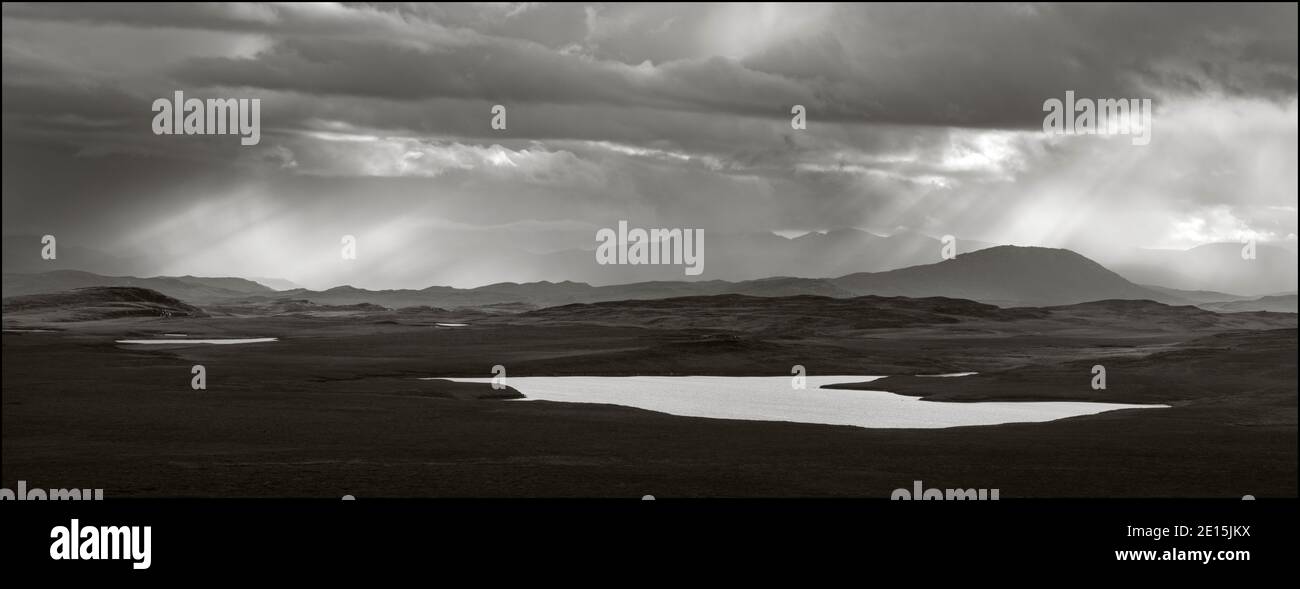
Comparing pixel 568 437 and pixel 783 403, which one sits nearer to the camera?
pixel 568 437

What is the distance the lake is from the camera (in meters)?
51.6

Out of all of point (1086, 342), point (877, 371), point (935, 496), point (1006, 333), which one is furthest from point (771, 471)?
point (1006, 333)

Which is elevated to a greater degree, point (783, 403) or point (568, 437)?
point (568, 437)

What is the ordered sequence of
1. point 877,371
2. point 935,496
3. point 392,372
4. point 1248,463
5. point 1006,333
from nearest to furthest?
1. point 935,496
2. point 1248,463
3. point 392,372
4. point 877,371
5. point 1006,333

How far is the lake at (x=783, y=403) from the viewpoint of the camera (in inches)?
2031

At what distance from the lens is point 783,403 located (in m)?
59.5

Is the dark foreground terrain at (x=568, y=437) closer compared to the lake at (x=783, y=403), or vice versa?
the dark foreground terrain at (x=568, y=437)

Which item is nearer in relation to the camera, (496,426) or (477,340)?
(496,426)

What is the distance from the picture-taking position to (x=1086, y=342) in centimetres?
12762

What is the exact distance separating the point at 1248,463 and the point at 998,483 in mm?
8940

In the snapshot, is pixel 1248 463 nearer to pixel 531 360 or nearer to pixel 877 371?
pixel 877 371

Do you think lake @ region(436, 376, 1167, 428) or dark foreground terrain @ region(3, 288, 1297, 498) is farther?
lake @ region(436, 376, 1167, 428)

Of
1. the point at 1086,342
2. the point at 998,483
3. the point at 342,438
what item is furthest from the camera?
the point at 1086,342
